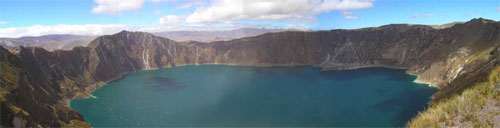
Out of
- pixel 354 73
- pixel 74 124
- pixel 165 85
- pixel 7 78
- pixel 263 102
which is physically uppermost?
pixel 7 78

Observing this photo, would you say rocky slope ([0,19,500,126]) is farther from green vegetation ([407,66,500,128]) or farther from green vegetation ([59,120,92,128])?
green vegetation ([407,66,500,128])

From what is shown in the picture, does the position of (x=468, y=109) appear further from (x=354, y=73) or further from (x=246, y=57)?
(x=246, y=57)

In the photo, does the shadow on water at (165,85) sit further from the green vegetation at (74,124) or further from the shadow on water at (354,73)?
the shadow on water at (354,73)

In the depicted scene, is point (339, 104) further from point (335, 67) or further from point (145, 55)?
point (145, 55)

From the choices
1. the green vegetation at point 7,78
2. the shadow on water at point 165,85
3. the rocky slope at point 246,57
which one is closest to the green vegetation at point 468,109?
the rocky slope at point 246,57

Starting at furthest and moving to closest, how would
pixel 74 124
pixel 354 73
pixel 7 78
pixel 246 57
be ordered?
1. pixel 246 57
2. pixel 354 73
3. pixel 7 78
4. pixel 74 124

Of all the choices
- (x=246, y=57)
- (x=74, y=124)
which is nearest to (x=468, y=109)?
(x=74, y=124)

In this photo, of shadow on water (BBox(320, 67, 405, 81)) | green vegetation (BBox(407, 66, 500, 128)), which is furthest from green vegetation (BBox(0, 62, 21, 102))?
shadow on water (BBox(320, 67, 405, 81))
